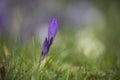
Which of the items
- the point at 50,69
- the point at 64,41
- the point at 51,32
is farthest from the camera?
the point at 64,41

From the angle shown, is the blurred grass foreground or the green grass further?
the blurred grass foreground

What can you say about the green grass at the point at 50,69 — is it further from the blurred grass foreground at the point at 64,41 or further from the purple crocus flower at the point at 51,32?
the purple crocus flower at the point at 51,32

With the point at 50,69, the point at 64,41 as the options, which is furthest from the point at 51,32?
the point at 64,41

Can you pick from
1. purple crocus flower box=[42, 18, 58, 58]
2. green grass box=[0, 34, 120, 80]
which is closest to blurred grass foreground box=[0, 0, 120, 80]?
green grass box=[0, 34, 120, 80]

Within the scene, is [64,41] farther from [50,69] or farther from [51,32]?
[51,32]

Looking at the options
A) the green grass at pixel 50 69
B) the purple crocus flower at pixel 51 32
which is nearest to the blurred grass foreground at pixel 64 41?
the green grass at pixel 50 69

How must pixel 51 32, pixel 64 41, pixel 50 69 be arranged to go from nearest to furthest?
pixel 51 32 < pixel 50 69 < pixel 64 41

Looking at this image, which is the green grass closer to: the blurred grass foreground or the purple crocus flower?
the blurred grass foreground

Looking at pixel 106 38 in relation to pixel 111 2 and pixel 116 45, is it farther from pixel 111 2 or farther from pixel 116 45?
pixel 111 2
